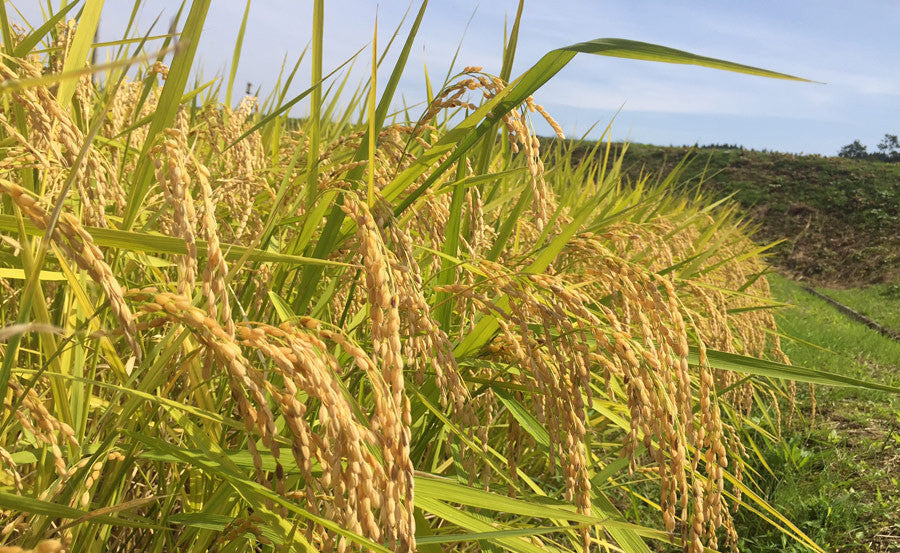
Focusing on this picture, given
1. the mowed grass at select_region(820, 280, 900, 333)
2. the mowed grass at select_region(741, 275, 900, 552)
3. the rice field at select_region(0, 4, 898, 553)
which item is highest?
the rice field at select_region(0, 4, 898, 553)

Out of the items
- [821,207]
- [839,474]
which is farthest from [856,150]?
[839,474]

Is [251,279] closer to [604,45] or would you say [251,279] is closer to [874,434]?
[604,45]

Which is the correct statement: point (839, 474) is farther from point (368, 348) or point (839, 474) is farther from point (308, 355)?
point (308, 355)

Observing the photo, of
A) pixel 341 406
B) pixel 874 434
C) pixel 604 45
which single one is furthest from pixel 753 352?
pixel 341 406

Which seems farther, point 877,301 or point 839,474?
point 877,301

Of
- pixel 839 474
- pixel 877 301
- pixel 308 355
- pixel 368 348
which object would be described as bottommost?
pixel 877 301

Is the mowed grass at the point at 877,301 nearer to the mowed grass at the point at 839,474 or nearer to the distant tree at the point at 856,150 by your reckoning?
the mowed grass at the point at 839,474

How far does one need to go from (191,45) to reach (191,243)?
1.42 feet

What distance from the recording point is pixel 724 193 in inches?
914

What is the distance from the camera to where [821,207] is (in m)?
22.5

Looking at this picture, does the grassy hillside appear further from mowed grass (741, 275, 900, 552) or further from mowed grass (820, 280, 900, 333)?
mowed grass (741, 275, 900, 552)

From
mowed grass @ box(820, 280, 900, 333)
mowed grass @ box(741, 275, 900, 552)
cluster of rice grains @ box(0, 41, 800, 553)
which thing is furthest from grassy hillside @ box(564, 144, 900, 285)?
cluster of rice grains @ box(0, 41, 800, 553)

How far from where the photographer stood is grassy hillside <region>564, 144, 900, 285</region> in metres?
18.9

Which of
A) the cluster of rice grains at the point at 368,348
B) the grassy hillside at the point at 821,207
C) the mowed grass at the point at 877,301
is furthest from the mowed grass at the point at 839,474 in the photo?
the grassy hillside at the point at 821,207
